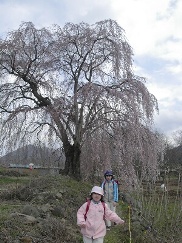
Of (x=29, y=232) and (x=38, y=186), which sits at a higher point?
(x=38, y=186)

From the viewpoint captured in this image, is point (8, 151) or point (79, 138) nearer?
→ point (8, 151)

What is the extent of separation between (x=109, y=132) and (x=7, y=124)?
4.00 m

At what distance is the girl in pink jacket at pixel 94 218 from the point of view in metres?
5.92

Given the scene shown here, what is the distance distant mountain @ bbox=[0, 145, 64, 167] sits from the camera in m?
15.9

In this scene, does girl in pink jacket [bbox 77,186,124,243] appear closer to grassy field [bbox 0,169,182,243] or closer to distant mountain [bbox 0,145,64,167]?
grassy field [bbox 0,169,182,243]

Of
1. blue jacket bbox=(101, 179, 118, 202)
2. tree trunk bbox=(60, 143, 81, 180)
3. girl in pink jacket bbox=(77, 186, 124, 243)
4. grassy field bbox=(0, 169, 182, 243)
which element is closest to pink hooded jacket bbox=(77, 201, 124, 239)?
girl in pink jacket bbox=(77, 186, 124, 243)

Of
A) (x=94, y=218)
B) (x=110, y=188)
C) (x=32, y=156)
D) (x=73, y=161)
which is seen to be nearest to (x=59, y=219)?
(x=110, y=188)

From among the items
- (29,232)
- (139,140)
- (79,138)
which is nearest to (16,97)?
(79,138)

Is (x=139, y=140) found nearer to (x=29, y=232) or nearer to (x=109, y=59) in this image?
(x=109, y=59)

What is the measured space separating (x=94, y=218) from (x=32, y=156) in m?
11.0

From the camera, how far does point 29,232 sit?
6.48 meters

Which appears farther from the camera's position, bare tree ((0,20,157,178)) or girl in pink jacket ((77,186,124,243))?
bare tree ((0,20,157,178))

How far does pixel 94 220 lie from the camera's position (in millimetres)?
5984

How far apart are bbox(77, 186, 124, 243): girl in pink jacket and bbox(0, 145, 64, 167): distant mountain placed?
10.0m
